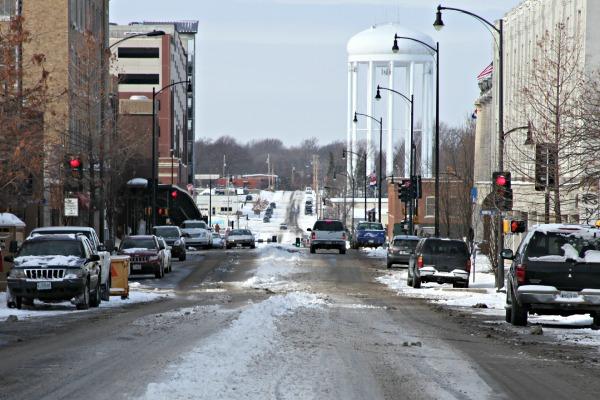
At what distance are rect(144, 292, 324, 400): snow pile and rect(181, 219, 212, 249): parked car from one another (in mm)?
57325

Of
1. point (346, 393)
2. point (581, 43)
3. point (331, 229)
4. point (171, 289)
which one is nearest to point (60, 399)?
point (346, 393)

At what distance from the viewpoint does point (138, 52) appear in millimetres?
159500

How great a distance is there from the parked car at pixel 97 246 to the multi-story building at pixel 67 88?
20.4 m

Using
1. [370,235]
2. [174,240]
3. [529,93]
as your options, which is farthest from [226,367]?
[370,235]

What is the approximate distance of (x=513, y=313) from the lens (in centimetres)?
2450

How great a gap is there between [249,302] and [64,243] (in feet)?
14.9

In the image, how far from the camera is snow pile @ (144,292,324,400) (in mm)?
12805

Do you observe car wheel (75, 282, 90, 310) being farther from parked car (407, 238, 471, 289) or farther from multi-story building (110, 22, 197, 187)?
multi-story building (110, 22, 197, 187)

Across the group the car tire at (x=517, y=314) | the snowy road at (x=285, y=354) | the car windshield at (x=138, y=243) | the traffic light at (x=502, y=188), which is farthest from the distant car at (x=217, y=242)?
the car tire at (x=517, y=314)

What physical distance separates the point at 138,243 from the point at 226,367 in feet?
105

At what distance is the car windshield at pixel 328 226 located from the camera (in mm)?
71188

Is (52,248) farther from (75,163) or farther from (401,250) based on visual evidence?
(401,250)

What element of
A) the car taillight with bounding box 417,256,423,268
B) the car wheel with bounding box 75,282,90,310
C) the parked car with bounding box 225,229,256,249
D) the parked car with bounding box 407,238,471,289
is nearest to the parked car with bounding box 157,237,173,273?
the parked car with bounding box 407,238,471,289

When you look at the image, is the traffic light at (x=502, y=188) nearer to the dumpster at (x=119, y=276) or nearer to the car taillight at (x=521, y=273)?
the dumpster at (x=119, y=276)
